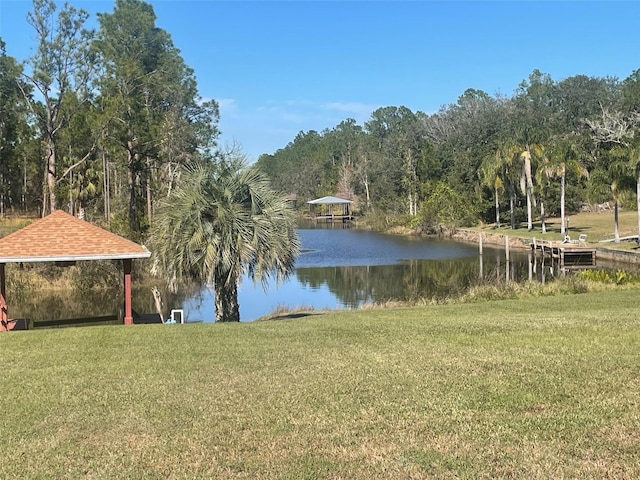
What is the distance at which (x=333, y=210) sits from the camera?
98.7m

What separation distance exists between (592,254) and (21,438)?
34925 mm

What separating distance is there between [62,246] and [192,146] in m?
39.1

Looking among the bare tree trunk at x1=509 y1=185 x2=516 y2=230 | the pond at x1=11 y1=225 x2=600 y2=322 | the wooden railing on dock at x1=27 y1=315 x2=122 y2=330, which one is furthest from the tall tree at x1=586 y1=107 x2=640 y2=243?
the wooden railing on dock at x1=27 y1=315 x2=122 y2=330

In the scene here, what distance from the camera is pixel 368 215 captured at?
3093 inches

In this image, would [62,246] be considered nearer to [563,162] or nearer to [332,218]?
[563,162]

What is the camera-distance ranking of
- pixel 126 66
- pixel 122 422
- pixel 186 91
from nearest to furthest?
pixel 122 422, pixel 126 66, pixel 186 91

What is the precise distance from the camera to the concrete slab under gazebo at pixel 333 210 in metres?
88.5

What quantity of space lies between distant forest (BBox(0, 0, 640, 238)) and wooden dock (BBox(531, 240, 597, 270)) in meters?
4.21

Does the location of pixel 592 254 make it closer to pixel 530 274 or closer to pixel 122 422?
pixel 530 274

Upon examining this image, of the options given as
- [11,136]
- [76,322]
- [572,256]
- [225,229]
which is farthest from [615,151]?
[11,136]

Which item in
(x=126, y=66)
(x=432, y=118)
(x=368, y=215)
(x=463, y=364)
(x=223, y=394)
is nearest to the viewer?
(x=223, y=394)

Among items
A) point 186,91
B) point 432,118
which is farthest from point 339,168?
point 186,91

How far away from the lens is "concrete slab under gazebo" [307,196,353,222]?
88500 mm

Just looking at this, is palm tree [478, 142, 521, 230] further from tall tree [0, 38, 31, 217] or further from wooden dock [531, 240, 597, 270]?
tall tree [0, 38, 31, 217]
